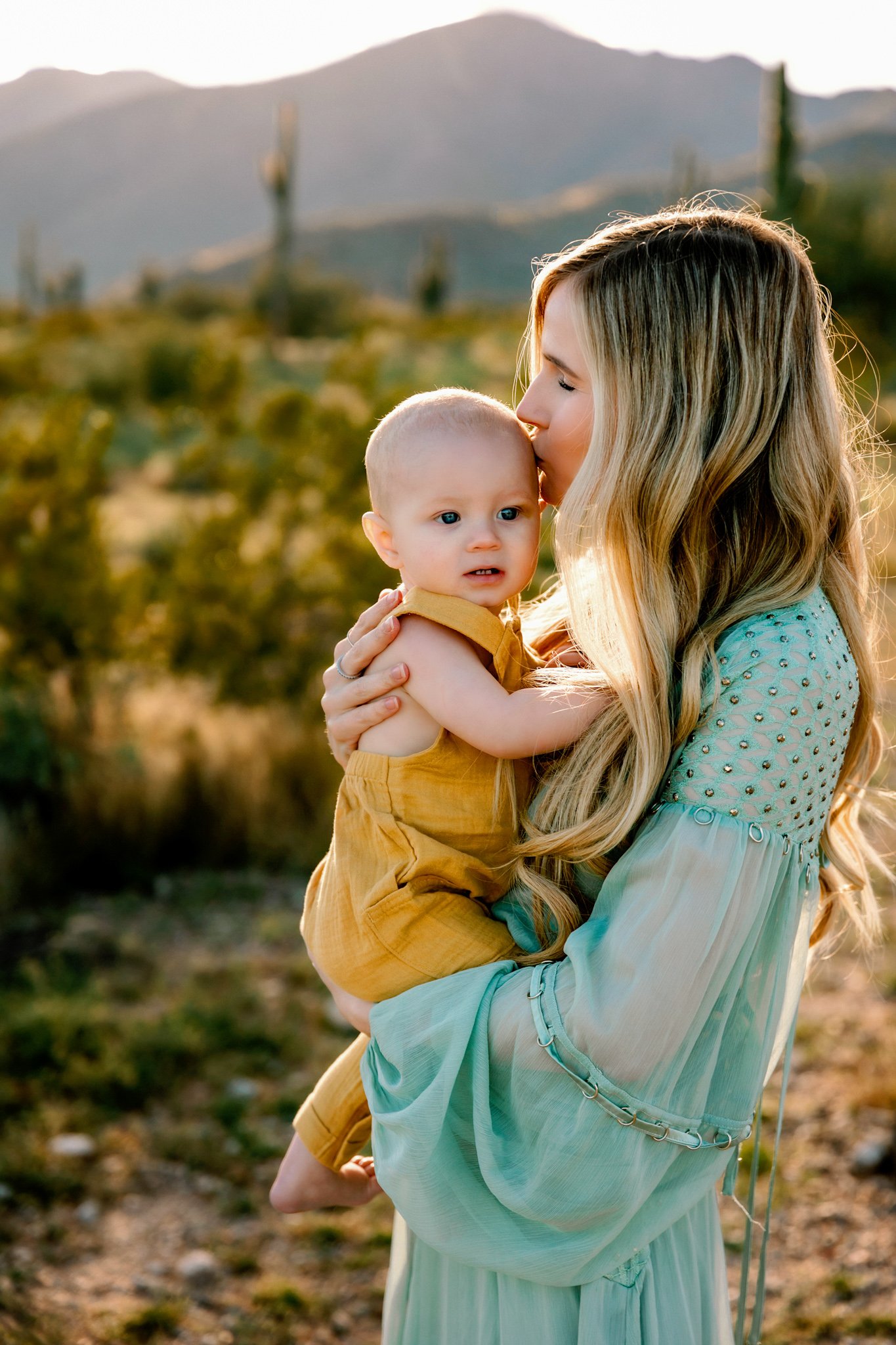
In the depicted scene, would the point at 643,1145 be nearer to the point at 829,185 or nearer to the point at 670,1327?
the point at 670,1327

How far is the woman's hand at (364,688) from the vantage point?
1773mm

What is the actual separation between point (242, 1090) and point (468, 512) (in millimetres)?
2704

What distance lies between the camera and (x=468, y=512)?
5.80 ft

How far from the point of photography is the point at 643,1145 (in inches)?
58.4

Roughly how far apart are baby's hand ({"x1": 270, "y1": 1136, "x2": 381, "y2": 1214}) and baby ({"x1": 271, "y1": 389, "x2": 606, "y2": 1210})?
61mm

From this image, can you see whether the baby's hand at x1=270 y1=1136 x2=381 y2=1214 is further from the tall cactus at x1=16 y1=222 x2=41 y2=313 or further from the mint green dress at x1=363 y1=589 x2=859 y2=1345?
the tall cactus at x1=16 y1=222 x2=41 y2=313

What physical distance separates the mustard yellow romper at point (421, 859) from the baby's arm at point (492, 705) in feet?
0.16

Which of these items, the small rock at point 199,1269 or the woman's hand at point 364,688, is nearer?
the woman's hand at point 364,688

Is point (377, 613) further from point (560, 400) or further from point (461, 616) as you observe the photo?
point (560, 400)

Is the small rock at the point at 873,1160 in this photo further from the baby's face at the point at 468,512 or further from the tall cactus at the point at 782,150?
the tall cactus at the point at 782,150

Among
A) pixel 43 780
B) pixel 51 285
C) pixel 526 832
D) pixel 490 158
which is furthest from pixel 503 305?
pixel 490 158

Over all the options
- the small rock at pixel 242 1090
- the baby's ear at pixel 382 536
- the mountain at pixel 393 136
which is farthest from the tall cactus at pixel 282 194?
the mountain at pixel 393 136

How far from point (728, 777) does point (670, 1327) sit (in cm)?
82

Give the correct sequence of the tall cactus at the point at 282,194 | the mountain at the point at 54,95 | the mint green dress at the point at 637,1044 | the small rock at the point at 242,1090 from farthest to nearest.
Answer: the mountain at the point at 54,95, the tall cactus at the point at 282,194, the small rock at the point at 242,1090, the mint green dress at the point at 637,1044
